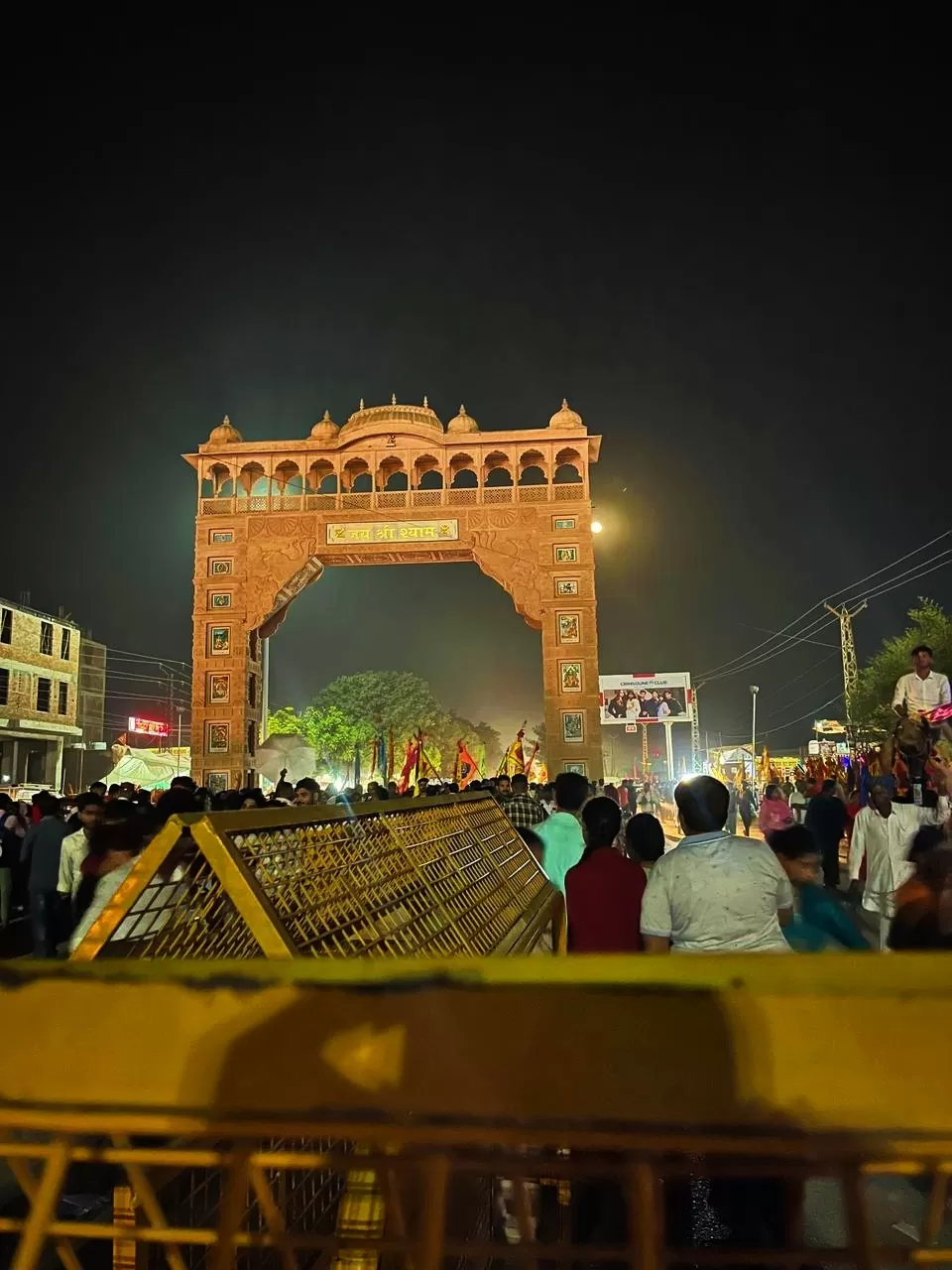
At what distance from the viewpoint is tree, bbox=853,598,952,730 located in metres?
27.4

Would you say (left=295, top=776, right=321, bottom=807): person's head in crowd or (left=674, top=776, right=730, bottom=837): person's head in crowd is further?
(left=295, top=776, right=321, bottom=807): person's head in crowd

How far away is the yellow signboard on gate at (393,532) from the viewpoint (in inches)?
1029

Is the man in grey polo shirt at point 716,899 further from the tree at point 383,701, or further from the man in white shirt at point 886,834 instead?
the tree at point 383,701

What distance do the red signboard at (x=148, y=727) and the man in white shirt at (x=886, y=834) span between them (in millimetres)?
51541

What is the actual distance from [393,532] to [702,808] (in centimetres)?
2404

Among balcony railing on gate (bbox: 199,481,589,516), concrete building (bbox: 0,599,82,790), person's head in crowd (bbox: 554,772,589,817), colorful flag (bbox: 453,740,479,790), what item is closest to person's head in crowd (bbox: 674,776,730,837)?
person's head in crowd (bbox: 554,772,589,817)

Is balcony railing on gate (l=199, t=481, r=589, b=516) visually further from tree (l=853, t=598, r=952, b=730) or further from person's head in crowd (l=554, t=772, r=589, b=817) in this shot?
person's head in crowd (l=554, t=772, r=589, b=817)

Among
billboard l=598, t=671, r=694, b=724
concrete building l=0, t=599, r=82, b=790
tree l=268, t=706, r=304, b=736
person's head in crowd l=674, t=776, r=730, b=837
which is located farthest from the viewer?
tree l=268, t=706, r=304, b=736

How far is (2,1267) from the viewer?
106 inches

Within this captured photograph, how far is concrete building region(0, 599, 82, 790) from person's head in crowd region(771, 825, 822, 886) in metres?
30.9

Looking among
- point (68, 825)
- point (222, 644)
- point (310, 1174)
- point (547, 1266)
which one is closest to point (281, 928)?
point (310, 1174)

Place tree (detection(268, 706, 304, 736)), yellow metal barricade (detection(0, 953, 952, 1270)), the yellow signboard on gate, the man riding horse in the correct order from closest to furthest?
1. yellow metal barricade (detection(0, 953, 952, 1270))
2. the man riding horse
3. the yellow signboard on gate
4. tree (detection(268, 706, 304, 736))

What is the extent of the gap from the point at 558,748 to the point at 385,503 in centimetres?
1028

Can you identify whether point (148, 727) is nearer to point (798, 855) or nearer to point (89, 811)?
point (89, 811)
